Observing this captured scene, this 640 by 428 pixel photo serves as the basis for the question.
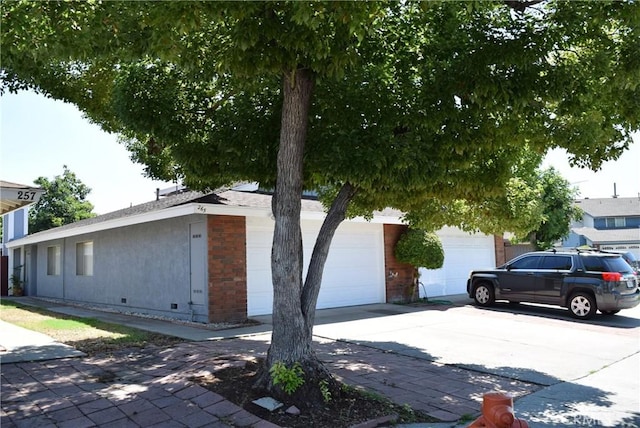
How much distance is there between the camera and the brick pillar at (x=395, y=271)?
54.4ft

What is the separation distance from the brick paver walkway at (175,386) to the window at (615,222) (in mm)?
48251

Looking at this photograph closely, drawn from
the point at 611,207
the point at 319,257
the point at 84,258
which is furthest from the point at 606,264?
the point at 611,207

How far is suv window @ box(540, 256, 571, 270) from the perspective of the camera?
45.1 feet

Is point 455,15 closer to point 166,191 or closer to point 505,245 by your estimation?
point 505,245

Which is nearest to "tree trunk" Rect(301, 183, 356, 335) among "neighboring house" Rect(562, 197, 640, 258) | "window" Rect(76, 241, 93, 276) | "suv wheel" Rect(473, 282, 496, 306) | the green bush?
the green bush

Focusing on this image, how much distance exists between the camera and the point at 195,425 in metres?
5.06

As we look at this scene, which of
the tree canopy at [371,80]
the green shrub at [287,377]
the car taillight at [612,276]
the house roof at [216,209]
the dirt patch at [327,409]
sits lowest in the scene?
the dirt patch at [327,409]

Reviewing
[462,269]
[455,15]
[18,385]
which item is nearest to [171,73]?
[455,15]

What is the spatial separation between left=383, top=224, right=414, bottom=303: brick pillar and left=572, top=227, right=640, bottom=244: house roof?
33.5 metres

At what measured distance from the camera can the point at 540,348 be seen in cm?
961

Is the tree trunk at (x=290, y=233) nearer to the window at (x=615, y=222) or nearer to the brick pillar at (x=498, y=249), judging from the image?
the brick pillar at (x=498, y=249)

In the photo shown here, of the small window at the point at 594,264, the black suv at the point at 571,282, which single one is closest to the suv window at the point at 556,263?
the black suv at the point at 571,282

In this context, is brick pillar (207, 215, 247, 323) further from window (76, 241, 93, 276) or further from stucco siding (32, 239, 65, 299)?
stucco siding (32, 239, 65, 299)

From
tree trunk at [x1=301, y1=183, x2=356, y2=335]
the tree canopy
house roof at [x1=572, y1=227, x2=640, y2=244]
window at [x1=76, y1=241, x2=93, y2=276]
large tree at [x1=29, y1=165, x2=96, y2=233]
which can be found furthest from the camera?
house roof at [x1=572, y1=227, x2=640, y2=244]
